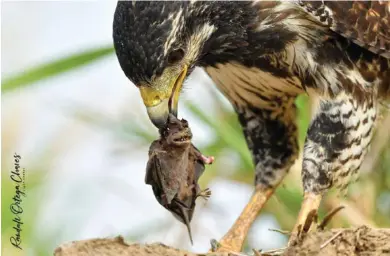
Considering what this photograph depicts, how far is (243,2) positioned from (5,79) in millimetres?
1018

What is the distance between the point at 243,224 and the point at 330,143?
499 mm

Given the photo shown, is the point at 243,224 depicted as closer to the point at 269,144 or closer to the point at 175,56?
the point at 269,144

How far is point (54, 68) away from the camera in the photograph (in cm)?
367

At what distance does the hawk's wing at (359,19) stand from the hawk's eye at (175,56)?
475 mm

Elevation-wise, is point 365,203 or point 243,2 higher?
point 243,2

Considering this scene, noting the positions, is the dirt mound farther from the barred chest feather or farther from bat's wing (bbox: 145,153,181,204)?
the barred chest feather

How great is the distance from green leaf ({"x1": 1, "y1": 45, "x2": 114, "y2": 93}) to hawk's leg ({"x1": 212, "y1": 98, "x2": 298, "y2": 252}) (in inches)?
22.6

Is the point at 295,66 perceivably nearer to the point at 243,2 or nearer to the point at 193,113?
the point at 243,2

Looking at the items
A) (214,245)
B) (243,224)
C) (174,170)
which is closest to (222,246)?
(214,245)

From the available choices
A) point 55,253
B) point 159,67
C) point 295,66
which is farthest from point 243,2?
point 55,253

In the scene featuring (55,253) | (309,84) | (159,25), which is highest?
(159,25)

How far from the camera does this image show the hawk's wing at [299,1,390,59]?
10.3 feet

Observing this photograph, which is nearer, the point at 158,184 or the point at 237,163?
the point at 158,184

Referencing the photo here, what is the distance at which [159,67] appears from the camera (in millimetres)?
2803
